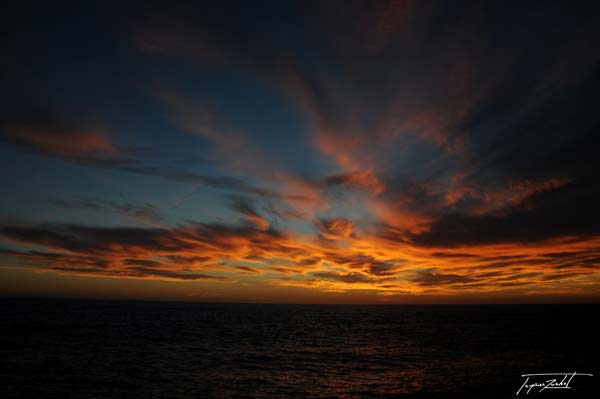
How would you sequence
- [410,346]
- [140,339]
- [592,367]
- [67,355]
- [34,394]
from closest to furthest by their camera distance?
1. [34,394]
2. [592,367]
3. [67,355]
4. [410,346]
5. [140,339]

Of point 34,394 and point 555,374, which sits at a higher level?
point 555,374

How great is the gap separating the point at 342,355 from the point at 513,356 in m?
18.3

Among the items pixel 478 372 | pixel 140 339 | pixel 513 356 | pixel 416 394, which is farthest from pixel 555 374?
pixel 140 339

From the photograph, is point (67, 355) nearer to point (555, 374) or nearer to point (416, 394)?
point (416, 394)

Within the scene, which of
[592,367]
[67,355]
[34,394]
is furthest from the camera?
[67,355]

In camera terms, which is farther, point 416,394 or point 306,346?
point 306,346

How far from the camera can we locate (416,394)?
2431 cm
